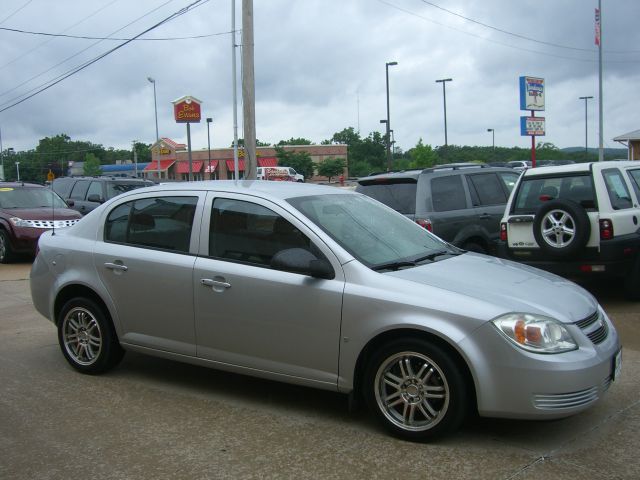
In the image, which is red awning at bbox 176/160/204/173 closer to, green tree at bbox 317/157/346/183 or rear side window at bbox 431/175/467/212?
green tree at bbox 317/157/346/183

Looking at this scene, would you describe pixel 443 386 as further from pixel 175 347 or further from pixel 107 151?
pixel 107 151

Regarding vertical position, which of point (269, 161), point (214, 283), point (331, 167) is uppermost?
point (269, 161)

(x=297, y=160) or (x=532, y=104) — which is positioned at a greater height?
(x=297, y=160)

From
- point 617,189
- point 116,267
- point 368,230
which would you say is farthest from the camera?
point 617,189

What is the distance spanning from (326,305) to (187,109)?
3194 centimetres

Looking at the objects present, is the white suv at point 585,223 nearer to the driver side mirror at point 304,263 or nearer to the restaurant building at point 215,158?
the driver side mirror at point 304,263

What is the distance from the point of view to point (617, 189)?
7.91 m

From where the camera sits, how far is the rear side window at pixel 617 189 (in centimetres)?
777

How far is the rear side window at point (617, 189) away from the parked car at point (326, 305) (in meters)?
3.55

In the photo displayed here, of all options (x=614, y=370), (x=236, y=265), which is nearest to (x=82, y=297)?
(x=236, y=265)

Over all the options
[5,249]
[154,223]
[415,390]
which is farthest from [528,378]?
[5,249]

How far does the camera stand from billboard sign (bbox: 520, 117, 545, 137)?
57.8ft

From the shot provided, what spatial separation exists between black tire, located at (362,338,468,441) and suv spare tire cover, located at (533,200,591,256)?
14.7 feet

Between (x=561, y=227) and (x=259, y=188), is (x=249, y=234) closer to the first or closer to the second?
(x=259, y=188)
